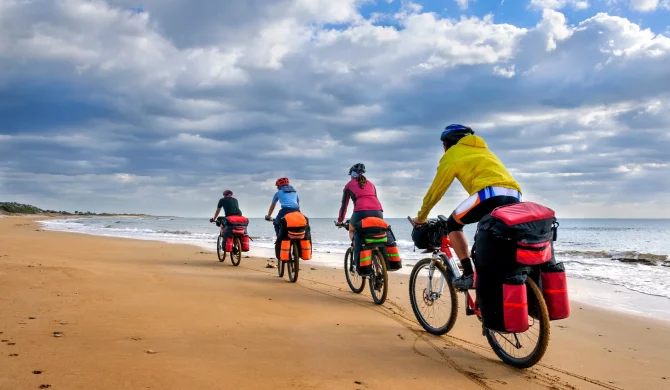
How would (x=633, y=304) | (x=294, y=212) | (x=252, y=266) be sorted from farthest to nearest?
1. (x=252, y=266)
2. (x=294, y=212)
3. (x=633, y=304)

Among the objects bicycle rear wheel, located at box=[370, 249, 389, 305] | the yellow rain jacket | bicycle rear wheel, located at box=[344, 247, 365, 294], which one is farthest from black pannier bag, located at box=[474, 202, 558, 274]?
bicycle rear wheel, located at box=[344, 247, 365, 294]

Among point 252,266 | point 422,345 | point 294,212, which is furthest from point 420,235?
point 252,266

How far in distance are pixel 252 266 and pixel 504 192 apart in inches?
358

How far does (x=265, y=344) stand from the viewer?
4.04 meters

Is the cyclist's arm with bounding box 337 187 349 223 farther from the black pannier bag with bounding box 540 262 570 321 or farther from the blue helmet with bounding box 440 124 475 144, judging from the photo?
the black pannier bag with bounding box 540 262 570 321

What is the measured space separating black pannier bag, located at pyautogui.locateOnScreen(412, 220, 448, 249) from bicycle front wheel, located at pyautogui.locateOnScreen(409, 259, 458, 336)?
0.28 meters

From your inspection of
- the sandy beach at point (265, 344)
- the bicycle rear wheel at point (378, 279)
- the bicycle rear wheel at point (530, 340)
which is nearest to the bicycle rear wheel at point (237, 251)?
the sandy beach at point (265, 344)

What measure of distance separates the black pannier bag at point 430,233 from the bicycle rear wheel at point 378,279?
5.67ft

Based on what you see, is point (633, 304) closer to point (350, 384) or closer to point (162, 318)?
point (350, 384)

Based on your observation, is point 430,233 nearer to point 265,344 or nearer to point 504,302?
point 504,302

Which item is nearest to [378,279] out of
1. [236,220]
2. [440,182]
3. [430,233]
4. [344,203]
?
[344,203]

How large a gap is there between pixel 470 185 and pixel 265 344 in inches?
91.3

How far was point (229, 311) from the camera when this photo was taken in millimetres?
5492

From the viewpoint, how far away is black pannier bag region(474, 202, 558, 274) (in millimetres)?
3393
